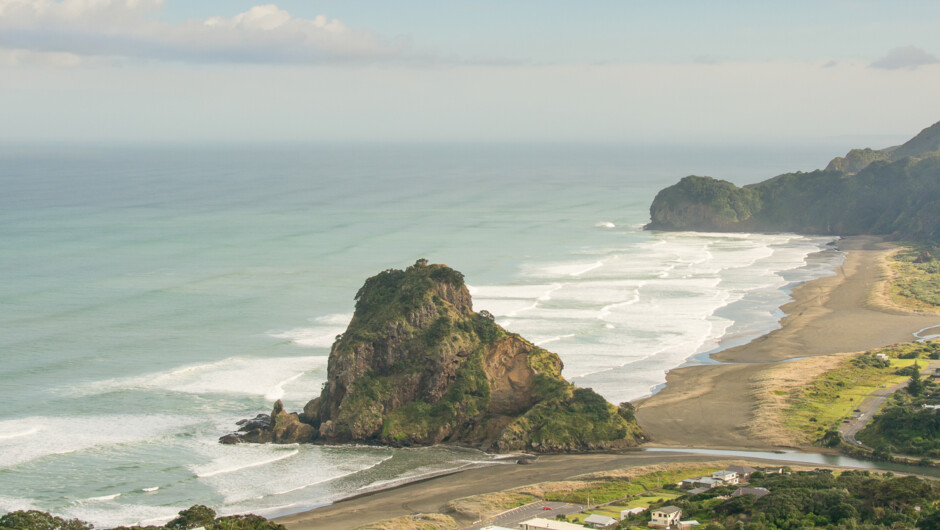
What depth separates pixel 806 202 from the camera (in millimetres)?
176250

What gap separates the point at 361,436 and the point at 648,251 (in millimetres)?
89937

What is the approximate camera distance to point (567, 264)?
128m

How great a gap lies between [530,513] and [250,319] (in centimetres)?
4907

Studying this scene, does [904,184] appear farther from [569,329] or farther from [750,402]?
[750,402]

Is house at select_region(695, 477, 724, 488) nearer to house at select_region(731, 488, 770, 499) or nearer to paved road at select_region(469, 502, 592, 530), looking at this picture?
house at select_region(731, 488, 770, 499)

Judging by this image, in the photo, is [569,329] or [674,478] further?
[569,329]

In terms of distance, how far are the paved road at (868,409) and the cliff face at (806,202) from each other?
100651 mm

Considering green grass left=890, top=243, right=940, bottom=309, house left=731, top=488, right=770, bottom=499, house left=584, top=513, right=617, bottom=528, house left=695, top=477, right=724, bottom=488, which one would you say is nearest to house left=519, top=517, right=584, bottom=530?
house left=584, top=513, right=617, bottom=528

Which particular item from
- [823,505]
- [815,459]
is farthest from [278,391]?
[823,505]

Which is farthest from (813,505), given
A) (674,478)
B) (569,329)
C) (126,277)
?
(126,277)

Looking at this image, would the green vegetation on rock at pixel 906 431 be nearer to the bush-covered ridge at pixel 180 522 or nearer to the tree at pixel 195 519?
the bush-covered ridge at pixel 180 522

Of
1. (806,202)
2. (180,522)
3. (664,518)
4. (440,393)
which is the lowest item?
(664,518)

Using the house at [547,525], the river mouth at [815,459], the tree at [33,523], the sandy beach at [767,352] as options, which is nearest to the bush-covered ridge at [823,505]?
the house at [547,525]

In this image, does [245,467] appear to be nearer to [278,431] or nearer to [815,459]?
[278,431]
